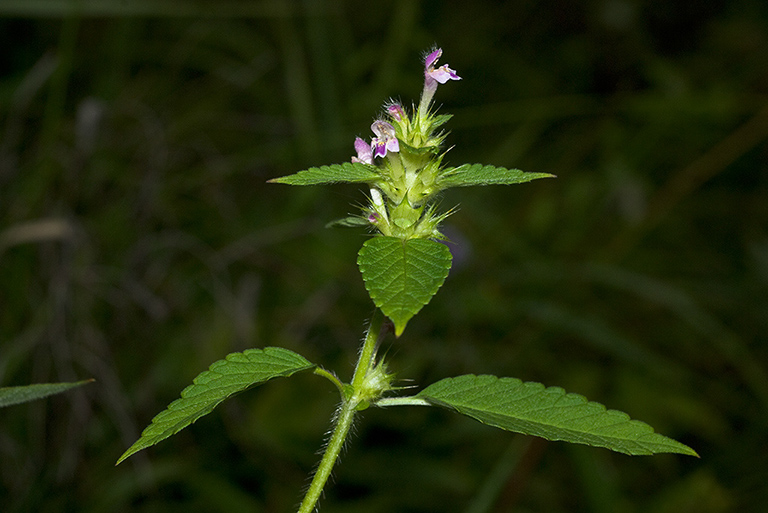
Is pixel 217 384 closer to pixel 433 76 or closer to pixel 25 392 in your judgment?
pixel 25 392

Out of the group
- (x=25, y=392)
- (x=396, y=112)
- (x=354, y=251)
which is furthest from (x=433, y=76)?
(x=354, y=251)

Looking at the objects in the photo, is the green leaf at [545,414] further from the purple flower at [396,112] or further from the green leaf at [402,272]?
the purple flower at [396,112]

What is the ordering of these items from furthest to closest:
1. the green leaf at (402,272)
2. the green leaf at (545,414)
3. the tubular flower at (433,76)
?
1. the tubular flower at (433,76)
2. the green leaf at (545,414)
3. the green leaf at (402,272)

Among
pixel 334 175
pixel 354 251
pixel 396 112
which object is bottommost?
pixel 334 175

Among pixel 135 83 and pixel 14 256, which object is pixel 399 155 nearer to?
pixel 14 256

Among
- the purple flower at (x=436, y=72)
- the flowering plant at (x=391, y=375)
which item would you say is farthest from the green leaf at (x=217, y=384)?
the purple flower at (x=436, y=72)

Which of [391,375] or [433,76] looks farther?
[433,76]

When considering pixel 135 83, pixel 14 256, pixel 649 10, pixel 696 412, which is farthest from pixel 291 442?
pixel 649 10

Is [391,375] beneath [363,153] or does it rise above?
beneath
